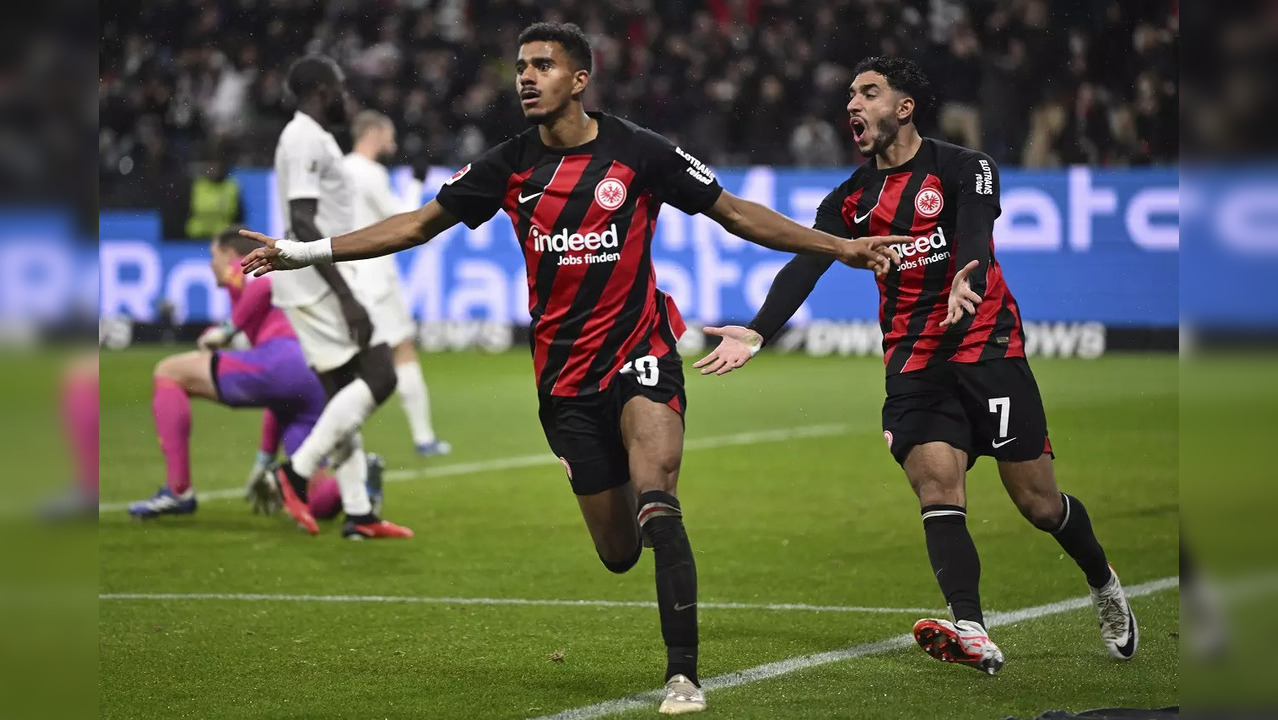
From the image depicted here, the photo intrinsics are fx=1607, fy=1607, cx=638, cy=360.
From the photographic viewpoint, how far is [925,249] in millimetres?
5570

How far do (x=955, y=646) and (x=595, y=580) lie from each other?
9.38ft

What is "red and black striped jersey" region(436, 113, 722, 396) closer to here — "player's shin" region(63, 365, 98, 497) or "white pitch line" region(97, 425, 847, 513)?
"player's shin" region(63, 365, 98, 497)

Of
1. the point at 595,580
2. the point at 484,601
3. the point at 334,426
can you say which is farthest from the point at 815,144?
the point at 484,601

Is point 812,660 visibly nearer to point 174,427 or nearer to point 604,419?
point 604,419

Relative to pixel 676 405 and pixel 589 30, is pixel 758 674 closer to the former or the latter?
pixel 676 405

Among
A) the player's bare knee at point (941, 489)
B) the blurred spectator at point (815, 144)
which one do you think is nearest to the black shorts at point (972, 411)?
the player's bare knee at point (941, 489)

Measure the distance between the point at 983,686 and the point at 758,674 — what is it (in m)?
0.74

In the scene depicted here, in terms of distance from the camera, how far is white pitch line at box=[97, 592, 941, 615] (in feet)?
21.9

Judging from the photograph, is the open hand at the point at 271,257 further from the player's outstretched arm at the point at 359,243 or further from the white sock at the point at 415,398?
the white sock at the point at 415,398

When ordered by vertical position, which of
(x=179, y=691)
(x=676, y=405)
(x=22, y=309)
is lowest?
(x=179, y=691)

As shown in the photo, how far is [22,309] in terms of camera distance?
5.06 ft

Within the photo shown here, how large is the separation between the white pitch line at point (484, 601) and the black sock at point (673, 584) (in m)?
1.92

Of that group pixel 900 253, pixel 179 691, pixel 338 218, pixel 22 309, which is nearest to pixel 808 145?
pixel 338 218

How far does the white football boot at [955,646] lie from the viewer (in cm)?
489
